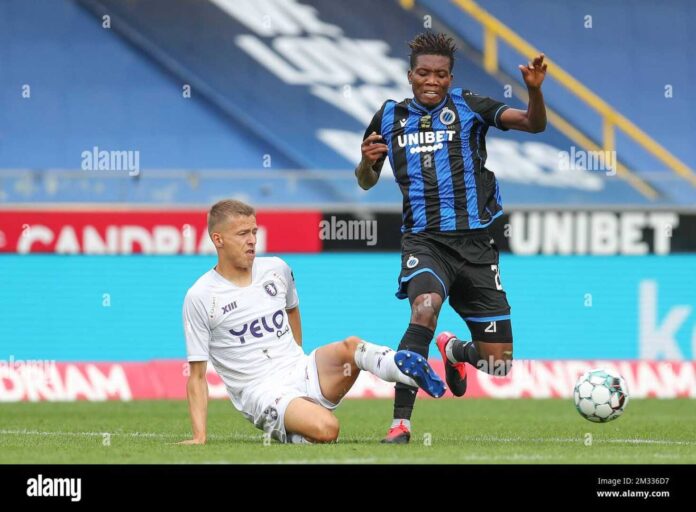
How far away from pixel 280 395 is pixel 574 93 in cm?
1068

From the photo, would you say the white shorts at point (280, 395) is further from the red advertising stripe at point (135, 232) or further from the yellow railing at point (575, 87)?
the yellow railing at point (575, 87)

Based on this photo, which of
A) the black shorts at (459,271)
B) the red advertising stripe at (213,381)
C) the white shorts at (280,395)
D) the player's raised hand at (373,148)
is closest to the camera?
the white shorts at (280,395)

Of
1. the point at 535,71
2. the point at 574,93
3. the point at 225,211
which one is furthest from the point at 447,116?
the point at 574,93

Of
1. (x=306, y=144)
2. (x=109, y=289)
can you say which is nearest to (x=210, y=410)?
(x=109, y=289)

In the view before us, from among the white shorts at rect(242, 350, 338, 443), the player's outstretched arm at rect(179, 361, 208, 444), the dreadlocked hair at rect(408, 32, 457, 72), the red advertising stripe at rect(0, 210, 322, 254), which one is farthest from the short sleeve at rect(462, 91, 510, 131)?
the red advertising stripe at rect(0, 210, 322, 254)

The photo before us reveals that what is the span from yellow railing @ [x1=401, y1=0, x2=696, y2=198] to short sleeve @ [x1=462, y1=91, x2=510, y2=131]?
29.8 feet

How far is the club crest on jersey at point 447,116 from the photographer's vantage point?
7.71 m

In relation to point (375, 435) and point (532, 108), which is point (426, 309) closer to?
point (532, 108)

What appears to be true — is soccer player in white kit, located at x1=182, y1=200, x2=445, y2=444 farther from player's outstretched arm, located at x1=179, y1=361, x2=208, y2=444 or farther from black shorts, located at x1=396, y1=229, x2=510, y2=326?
black shorts, located at x1=396, y1=229, x2=510, y2=326

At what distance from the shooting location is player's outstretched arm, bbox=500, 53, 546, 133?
7.01 m

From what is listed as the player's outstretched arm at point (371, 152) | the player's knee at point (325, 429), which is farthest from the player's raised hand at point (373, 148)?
the player's knee at point (325, 429)

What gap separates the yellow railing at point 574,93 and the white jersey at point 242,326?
9.80m

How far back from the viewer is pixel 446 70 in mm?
7625

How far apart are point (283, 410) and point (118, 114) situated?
33.0 ft
